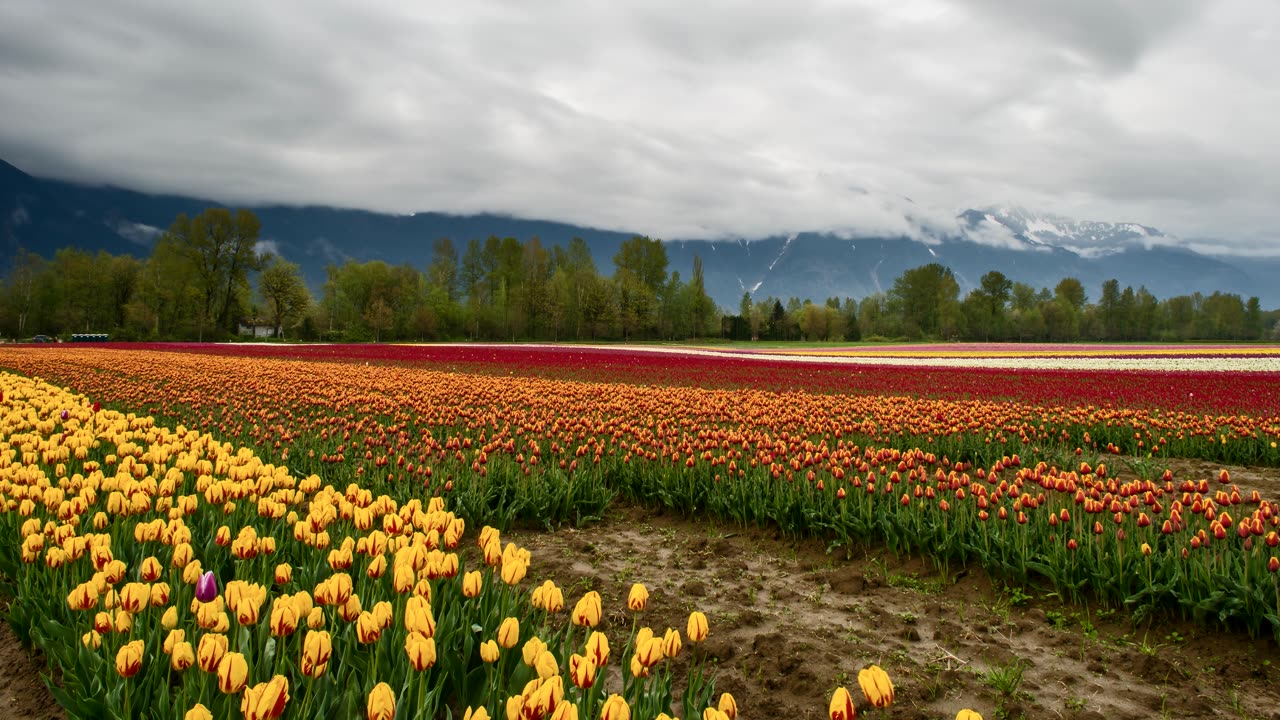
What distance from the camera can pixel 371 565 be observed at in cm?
321

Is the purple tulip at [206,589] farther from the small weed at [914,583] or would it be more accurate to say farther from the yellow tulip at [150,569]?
the small weed at [914,583]

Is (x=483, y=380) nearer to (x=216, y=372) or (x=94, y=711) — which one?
(x=216, y=372)

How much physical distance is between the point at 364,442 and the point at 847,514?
5.74 meters

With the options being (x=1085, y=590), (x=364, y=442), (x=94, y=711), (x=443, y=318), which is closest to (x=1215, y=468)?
(x=1085, y=590)

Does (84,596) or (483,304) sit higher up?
(483,304)

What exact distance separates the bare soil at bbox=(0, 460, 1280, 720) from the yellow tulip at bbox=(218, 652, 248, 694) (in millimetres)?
1861

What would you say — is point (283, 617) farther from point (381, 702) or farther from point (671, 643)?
point (671, 643)

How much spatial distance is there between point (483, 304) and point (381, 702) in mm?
88385

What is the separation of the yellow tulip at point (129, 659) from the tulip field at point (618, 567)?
11mm

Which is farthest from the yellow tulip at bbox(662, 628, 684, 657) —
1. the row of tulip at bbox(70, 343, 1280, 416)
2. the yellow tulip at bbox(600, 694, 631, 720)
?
the row of tulip at bbox(70, 343, 1280, 416)

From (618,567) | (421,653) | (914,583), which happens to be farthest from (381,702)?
(914,583)

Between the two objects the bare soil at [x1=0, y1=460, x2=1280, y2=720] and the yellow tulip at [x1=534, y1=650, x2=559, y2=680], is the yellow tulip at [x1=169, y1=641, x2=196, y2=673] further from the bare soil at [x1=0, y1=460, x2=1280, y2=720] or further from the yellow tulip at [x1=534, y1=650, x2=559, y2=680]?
the bare soil at [x1=0, y1=460, x2=1280, y2=720]

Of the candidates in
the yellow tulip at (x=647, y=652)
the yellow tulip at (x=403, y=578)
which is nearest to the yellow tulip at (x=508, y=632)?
the yellow tulip at (x=647, y=652)

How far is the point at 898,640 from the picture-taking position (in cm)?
433
